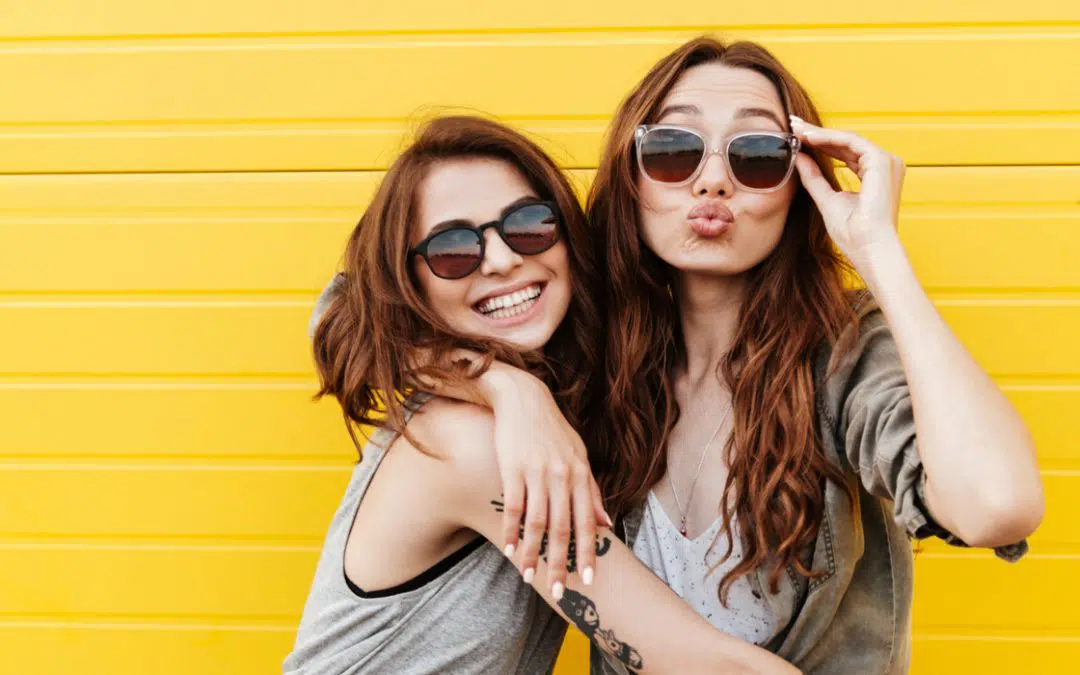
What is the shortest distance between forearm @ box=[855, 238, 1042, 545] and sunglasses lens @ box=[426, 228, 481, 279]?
2.91 ft

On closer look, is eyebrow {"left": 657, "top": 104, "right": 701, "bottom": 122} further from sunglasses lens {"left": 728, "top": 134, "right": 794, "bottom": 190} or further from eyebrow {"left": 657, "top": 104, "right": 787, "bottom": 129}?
sunglasses lens {"left": 728, "top": 134, "right": 794, "bottom": 190}

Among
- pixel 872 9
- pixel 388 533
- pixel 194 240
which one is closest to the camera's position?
pixel 388 533

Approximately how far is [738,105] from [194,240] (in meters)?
1.68

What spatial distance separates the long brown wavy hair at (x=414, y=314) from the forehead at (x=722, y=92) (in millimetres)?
362

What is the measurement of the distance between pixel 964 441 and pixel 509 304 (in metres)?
1.00

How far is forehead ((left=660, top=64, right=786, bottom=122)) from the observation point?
2.00 metres

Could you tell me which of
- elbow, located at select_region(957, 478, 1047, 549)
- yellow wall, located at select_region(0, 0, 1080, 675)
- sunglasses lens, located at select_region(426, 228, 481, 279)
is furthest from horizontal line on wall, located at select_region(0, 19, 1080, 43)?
elbow, located at select_region(957, 478, 1047, 549)

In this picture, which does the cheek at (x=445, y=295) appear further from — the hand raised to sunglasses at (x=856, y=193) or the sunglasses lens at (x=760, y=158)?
the hand raised to sunglasses at (x=856, y=193)

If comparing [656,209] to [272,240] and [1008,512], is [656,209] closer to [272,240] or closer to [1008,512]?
[1008,512]

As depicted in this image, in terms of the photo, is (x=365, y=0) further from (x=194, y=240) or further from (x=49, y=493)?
(x=49, y=493)

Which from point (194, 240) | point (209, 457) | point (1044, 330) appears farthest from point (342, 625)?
point (1044, 330)

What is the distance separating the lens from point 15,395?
9.33ft

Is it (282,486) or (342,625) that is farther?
(282,486)

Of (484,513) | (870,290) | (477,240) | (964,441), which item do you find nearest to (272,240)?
(477,240)
